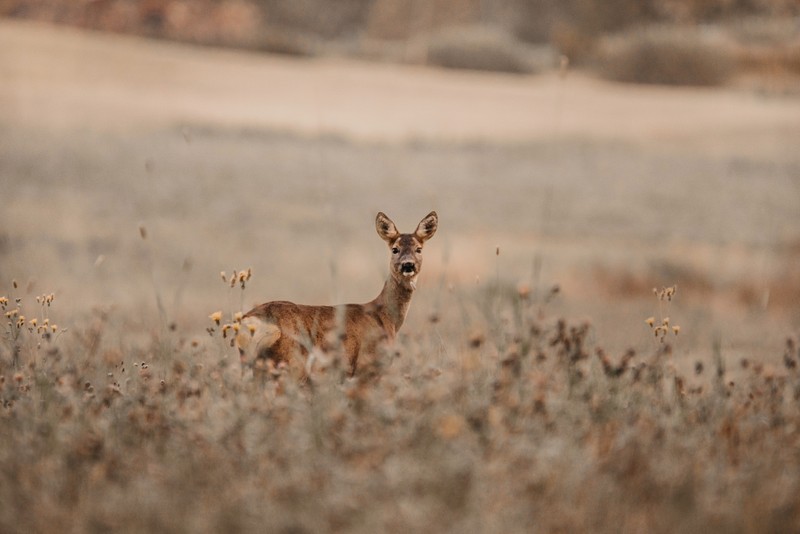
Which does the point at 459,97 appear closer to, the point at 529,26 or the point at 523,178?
the point at 523,178

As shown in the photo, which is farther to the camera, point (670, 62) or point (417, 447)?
point (670, 62)

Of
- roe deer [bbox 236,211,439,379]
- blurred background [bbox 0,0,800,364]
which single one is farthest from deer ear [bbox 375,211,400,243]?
blurred background [bbox 0,0,800,364]

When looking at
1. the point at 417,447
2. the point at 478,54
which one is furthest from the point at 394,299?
the point at 478,54

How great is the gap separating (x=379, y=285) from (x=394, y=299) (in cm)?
619

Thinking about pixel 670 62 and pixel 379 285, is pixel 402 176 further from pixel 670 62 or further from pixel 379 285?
pixel 670 62

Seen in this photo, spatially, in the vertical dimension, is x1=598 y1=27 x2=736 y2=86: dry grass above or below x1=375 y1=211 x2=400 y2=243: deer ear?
above

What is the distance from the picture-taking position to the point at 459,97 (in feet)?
85.0

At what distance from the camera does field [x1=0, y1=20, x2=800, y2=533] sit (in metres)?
3.67

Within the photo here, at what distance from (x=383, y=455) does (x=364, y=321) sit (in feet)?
5.96

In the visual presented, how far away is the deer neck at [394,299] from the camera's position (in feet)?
19.0

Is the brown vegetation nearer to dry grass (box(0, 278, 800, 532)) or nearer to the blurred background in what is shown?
the blurred background

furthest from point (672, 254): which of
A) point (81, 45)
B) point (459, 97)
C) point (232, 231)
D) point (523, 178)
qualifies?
point (81, 45)

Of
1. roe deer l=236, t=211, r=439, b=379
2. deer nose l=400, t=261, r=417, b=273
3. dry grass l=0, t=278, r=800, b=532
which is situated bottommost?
dry grass l=0, t=278, r=800, b=532

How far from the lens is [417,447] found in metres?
3.85
